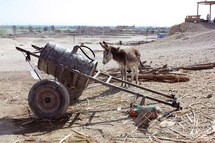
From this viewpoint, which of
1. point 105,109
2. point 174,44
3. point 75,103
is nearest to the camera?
point 105,109

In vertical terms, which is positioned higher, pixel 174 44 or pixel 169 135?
pixel 174 44

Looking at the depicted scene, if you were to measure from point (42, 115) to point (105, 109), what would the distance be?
5.92 feet

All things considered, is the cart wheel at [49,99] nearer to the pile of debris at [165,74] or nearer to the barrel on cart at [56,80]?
the barrel on cart at [56,80]

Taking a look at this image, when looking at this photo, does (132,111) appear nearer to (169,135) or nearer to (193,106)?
(169,135)

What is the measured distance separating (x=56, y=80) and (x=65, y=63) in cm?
52

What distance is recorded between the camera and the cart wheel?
5.71 meters

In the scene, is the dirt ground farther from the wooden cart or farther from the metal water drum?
the metal water drum

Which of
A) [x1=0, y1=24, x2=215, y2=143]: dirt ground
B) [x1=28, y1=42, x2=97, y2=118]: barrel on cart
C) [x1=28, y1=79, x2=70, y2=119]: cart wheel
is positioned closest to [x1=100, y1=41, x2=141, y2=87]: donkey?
[x1=0, y1=24, x2=215, y2=143]: dirt ground

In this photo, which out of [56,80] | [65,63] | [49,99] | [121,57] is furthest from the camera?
[121,57]

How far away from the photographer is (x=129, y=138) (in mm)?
4852

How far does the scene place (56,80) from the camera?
233 inches

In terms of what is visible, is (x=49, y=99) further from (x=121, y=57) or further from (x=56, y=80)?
(x=121, y=57)

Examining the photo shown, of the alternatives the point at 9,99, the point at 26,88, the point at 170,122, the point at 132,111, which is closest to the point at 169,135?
the point at 170,122

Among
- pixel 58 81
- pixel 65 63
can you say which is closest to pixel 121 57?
pixel 65 63
